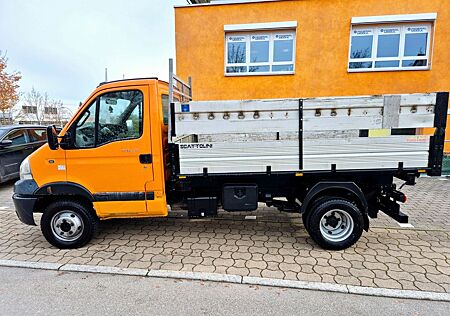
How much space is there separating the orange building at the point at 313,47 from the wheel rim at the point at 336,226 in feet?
20.5

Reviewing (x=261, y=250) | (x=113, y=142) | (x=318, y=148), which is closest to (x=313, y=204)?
(x=318, y=148)

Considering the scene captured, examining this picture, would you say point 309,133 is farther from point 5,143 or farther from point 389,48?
point 5,143

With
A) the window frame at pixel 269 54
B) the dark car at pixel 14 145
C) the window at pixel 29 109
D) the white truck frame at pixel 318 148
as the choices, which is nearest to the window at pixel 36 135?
the dark car at pixel 14 145

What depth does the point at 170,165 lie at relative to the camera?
12.0ft

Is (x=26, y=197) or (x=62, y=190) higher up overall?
(x=62, y=190)

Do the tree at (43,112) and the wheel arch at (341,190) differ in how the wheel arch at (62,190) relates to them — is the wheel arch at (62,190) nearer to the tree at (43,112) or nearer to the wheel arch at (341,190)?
the wheel arch at (341,190)

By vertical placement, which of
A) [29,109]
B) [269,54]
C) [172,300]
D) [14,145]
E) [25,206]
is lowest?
[172,300]

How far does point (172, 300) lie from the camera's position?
8.72 ft

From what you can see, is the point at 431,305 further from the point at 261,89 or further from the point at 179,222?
the point at 261,89

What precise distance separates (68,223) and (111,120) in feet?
5.35

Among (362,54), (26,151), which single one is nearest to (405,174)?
(362,54)

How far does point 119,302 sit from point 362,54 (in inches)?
390

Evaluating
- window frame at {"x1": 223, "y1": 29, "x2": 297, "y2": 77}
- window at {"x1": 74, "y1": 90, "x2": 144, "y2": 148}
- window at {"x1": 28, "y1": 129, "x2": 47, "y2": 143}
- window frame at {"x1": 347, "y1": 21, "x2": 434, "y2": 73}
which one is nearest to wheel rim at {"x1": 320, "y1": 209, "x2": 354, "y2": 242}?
window at {"x1": 74, "y1": 90, "x2": 144, "y2": 148}

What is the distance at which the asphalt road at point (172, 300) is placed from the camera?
249 cm
